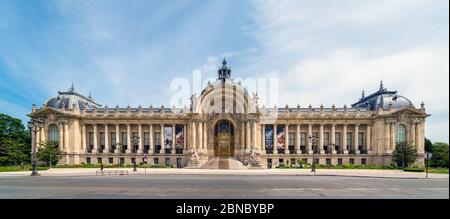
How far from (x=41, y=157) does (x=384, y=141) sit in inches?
2897

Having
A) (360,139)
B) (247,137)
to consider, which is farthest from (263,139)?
(360,139)

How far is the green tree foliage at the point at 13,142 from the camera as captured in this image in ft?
170

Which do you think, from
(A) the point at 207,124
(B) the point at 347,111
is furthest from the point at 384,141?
(A) the point at 207,124

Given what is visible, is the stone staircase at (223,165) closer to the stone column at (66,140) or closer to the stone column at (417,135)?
the stone column at (66,140)

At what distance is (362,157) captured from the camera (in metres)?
59.7

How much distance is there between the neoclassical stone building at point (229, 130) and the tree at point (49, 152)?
2.07 meters

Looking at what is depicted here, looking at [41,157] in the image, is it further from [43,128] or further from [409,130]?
[409,130]

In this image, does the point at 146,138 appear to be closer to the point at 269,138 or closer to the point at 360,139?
the point at 269,138

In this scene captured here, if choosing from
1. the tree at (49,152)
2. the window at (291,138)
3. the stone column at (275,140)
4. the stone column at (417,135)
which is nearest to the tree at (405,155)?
the stone column at (417,135)

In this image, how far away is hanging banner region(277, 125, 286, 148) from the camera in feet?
199

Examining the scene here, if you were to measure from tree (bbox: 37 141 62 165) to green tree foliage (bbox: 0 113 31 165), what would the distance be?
3234 mm

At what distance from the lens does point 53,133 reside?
Result: 59938mm

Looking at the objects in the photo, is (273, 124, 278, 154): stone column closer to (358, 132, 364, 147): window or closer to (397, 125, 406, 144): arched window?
(358, 132, 364, 147): window

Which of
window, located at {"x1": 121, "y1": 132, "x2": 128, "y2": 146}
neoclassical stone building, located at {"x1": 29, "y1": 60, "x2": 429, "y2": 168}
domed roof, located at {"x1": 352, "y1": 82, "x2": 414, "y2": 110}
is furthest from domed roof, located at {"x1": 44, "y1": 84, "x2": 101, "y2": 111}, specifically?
domed roof, located at {"x1": 352, "y1": 82, "x2": 414, "y2": 110}
